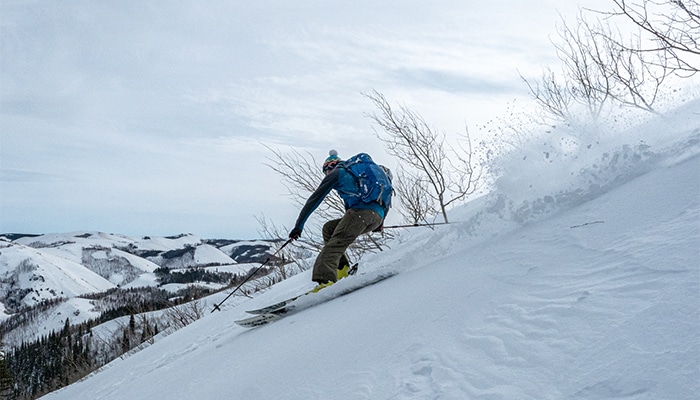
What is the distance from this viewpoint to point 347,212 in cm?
501

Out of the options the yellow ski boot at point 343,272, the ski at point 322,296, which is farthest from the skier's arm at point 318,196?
the yellow ski boot at point 343,272

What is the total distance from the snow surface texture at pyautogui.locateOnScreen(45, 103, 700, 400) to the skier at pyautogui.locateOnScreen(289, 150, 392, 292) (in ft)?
1.80

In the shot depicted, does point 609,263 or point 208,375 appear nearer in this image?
point 609,263

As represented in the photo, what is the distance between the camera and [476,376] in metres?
1.83

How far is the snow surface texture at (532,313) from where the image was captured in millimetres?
1655

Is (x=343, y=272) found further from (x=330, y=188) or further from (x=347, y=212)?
(x=330, y=188)

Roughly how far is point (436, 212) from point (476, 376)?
9708 mm

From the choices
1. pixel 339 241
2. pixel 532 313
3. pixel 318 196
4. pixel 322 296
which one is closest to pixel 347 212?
pixel 339 241

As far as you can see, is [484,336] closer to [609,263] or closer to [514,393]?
[514,393]

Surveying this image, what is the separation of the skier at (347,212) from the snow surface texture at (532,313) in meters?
0.55

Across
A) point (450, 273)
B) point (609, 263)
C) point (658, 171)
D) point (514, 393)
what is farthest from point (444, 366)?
point (658, 171)

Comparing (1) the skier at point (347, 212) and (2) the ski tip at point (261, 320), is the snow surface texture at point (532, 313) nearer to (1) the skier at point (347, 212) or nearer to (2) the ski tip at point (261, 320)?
(2) the ski tip at point (261, 320)

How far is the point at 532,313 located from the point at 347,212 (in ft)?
9.89

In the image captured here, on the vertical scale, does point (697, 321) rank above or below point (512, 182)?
below
